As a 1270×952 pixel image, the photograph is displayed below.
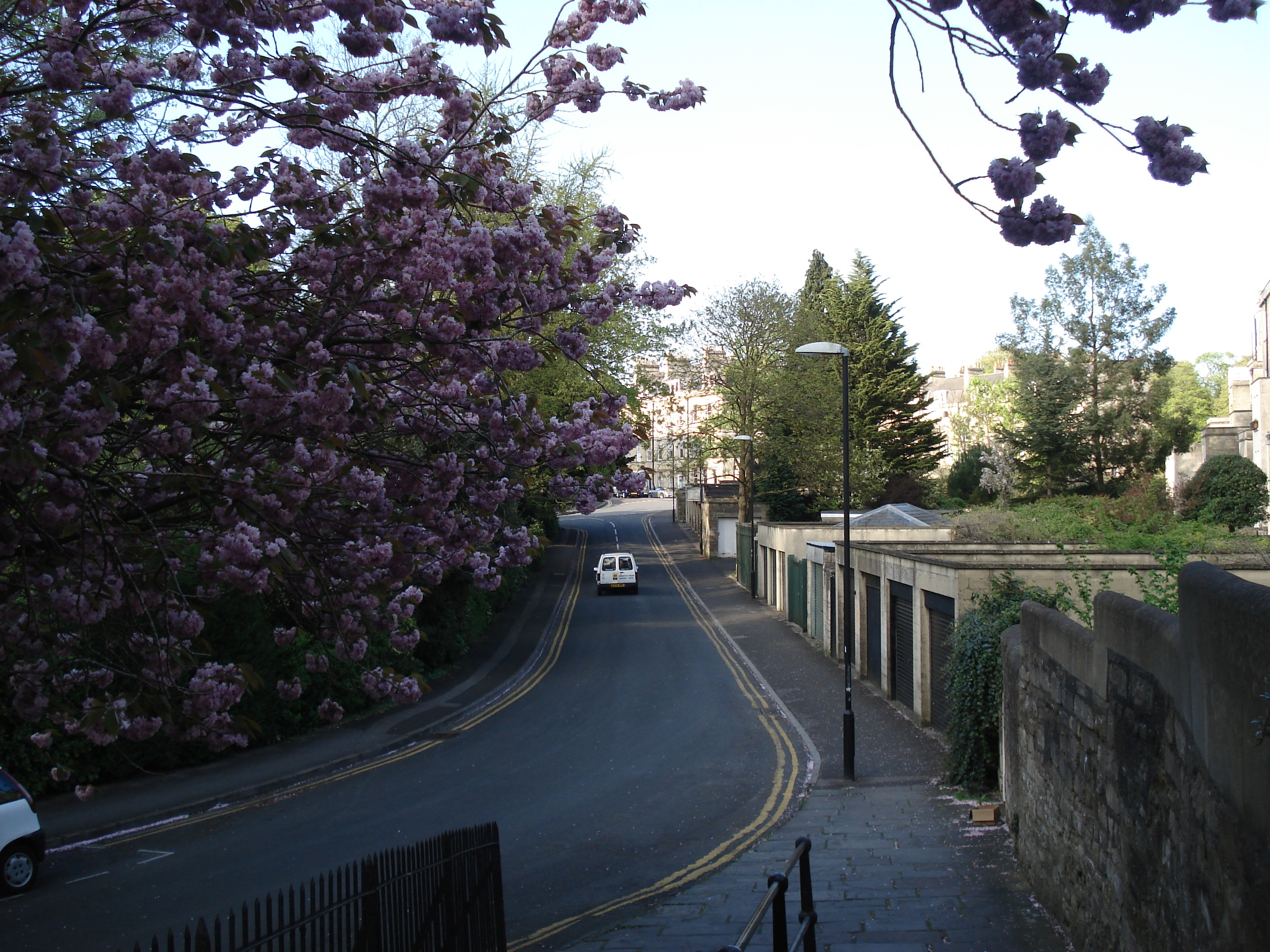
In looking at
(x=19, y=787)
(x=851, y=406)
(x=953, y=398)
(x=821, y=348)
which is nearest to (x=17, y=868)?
(x=19, y=787)

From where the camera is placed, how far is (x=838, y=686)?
24.2 meters

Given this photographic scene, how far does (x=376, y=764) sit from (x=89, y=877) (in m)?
6.46

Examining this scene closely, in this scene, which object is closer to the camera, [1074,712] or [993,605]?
[1074,712]

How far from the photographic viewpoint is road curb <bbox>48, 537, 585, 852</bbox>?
13711 millimetres

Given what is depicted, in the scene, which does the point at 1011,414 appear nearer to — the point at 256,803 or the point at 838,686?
the point at 838,686

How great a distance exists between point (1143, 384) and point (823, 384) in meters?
→ 17.2

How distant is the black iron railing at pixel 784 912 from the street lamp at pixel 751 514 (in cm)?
3526

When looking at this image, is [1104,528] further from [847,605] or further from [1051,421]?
[1051,421]

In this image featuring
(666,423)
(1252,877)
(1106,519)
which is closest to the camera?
(1252,877)

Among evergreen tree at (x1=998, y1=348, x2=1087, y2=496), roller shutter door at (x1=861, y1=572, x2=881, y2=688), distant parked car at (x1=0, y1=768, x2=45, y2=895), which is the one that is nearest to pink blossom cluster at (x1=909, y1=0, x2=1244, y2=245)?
distant parked car at (x1=0, y1=768, x2=45, y2=895)

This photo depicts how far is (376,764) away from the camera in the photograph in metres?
18.1

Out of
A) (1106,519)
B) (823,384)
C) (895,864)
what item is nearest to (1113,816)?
(895,864)

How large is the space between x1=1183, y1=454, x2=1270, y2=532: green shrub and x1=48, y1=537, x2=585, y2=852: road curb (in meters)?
25.9

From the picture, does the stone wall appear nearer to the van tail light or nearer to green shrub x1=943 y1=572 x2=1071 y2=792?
green shrub x1=943 y1=572 x2=1071 y2=792
